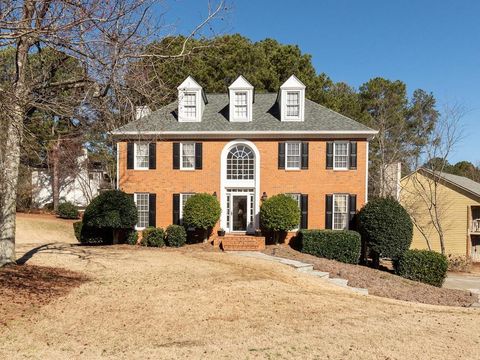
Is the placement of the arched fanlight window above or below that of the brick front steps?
above

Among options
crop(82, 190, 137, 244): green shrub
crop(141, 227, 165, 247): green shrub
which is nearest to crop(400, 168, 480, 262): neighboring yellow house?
crop(141, 227, 165, 247): green shrub

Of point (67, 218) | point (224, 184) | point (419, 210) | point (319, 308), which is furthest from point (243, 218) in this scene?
point (67, 218)

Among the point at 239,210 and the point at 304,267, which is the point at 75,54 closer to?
the point at 304,267

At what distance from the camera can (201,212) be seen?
696 inches

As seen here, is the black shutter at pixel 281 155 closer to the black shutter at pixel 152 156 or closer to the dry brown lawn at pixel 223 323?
the black shutter at pixel 152 156

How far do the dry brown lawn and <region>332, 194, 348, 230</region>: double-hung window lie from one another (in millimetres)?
7838

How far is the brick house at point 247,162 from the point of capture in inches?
745

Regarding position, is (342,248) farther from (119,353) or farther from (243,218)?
(119,353)

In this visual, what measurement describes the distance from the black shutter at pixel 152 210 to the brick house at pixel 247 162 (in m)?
0.01

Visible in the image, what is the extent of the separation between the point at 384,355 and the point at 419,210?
2568cm

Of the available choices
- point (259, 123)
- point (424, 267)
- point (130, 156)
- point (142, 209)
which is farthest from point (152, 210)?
point (424, 267)

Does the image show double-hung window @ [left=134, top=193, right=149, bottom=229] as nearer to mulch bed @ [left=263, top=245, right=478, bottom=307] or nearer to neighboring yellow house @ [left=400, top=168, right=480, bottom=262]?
mulch bed @ [left=263, top=245, right=478, bottom=307]

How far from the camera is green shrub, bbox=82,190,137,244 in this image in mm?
17031

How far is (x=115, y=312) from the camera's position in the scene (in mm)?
7500
